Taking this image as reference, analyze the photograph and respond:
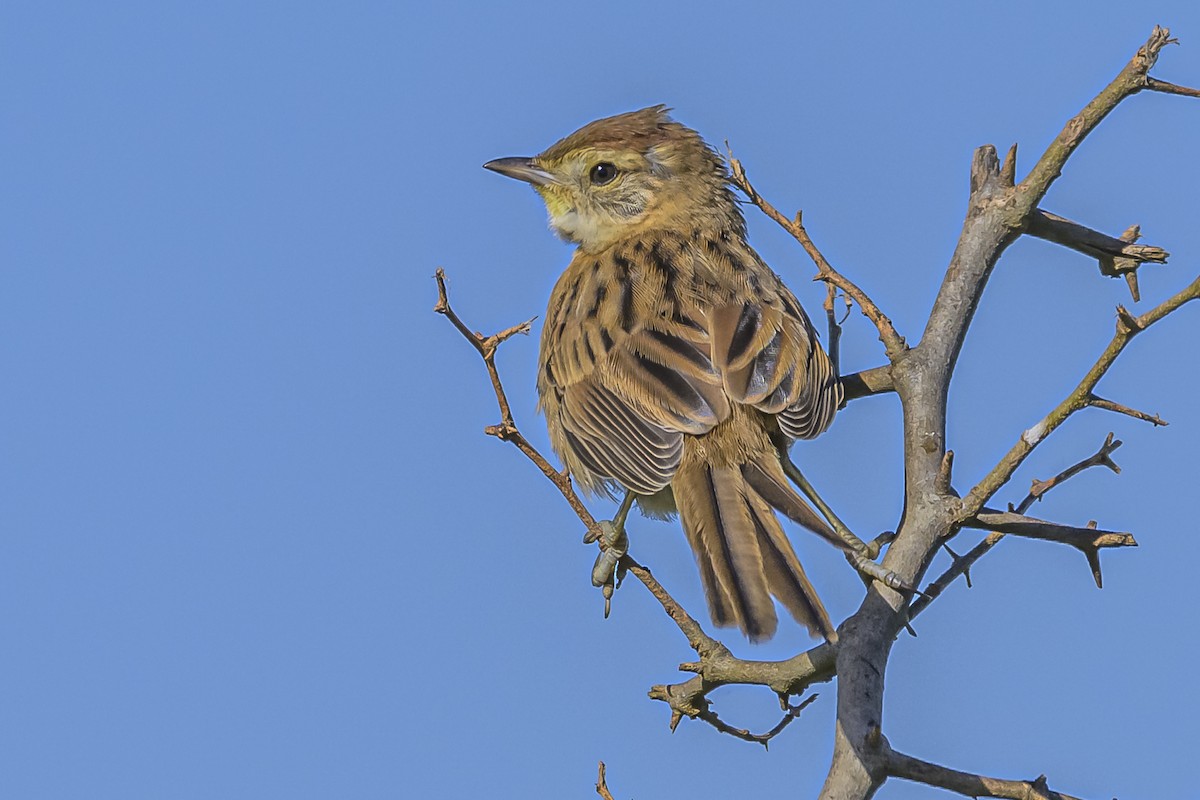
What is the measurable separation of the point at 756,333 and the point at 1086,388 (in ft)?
7.67

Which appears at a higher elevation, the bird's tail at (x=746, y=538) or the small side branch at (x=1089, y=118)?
the small side branch at (x=1089, y=118)

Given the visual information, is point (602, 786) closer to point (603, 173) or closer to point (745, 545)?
point (745, 545)

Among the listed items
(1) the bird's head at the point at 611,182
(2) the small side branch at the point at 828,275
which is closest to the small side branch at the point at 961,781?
(2) the small side branch at the point at 828,275

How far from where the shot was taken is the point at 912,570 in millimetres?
3836

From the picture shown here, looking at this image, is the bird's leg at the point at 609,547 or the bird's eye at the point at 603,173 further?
the bird's eye at the point at 603,173

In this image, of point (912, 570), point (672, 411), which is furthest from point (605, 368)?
point (912, 570)

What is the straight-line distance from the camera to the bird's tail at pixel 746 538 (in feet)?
A: 14.2

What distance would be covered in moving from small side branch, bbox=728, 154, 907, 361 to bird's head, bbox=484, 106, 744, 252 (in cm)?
228

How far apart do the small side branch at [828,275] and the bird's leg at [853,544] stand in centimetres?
59

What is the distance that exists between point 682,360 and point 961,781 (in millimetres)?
2621

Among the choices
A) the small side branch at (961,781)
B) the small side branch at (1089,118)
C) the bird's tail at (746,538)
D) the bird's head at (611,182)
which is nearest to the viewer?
the small side branch at (961,781)

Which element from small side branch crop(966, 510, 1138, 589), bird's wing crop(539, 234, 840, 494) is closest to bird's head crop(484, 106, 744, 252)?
bird's wing crop(539, 234, 840, 494)

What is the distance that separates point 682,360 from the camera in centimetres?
572

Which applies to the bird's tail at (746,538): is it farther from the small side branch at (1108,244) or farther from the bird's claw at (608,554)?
the small side branch at (1108,244)
